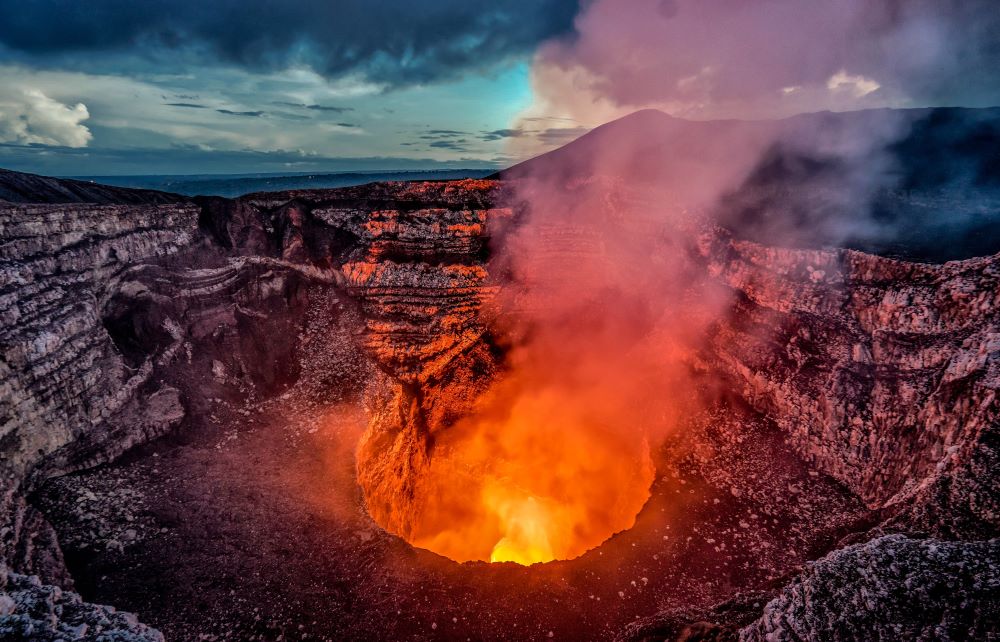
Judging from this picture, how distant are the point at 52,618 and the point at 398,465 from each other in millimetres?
12229

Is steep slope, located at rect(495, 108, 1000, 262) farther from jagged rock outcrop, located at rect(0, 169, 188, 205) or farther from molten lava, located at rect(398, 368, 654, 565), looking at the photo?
jagged rock outcrop, located at rect(0, 169, 188, 205)

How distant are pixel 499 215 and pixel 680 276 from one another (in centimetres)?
931

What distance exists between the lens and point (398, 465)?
18.4m

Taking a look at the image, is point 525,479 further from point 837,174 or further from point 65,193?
point 65,193

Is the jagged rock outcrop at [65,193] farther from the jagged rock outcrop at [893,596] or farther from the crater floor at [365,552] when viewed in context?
the jagged rock outcrop at [893,596]

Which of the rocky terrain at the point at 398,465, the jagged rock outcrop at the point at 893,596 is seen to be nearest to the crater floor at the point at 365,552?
the rocky terrain at the point at 398,465

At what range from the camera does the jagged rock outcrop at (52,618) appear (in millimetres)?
6062

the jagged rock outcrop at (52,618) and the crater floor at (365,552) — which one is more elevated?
the jagged rock outcrop at (52,618)

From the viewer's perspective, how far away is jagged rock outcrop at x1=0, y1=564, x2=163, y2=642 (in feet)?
19.9

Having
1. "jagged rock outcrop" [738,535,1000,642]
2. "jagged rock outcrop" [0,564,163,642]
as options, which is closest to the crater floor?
"jagged rock outcrop" [738,535,1000,642]

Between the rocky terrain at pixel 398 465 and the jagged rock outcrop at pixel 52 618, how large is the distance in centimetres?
5

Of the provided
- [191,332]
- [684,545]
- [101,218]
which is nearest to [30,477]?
[191,332]

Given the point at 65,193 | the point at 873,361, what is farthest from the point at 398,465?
the point at 65,193

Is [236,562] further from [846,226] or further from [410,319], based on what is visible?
[846,226]
